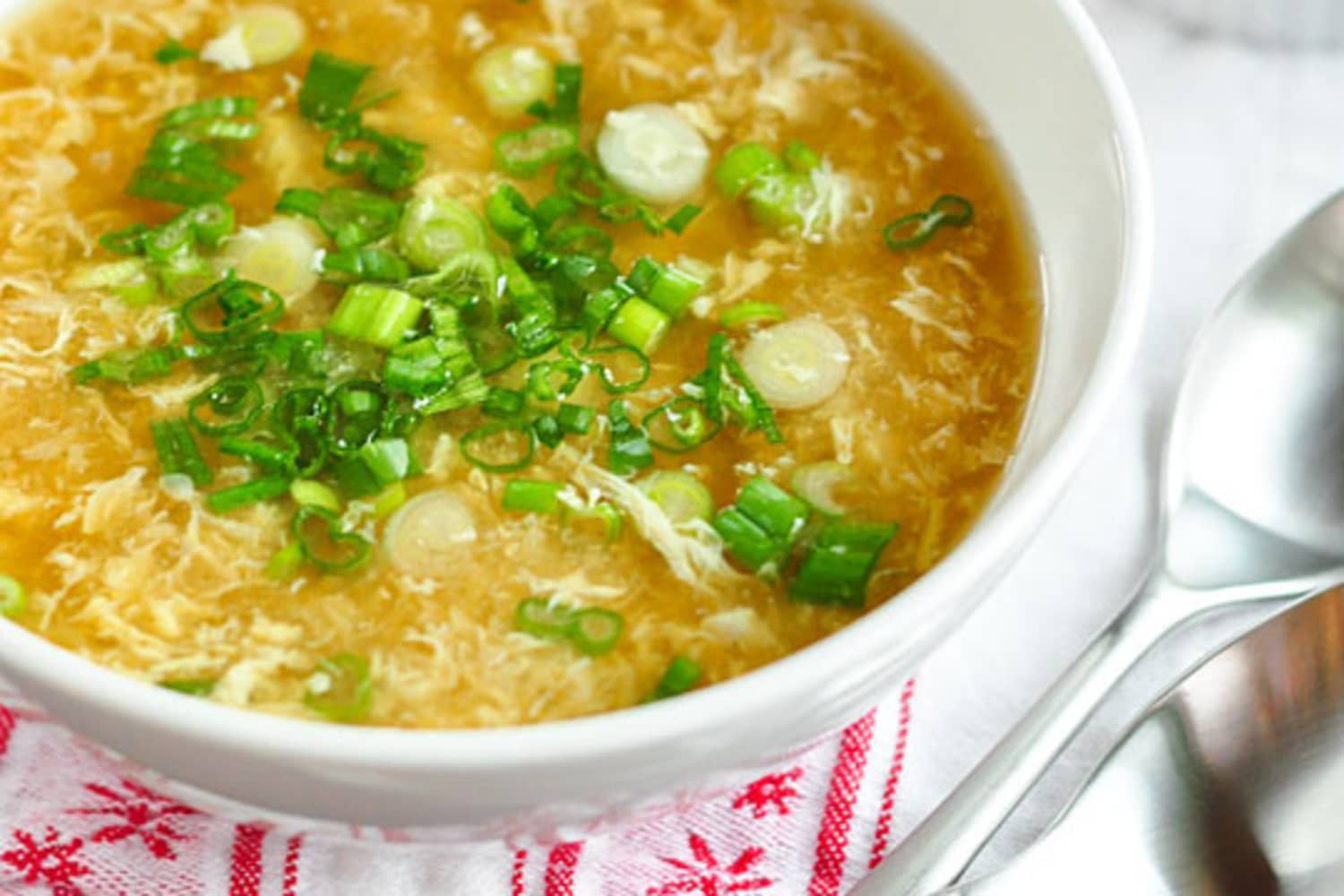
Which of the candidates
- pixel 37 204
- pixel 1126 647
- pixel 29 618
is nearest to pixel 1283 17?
pixel 1126 647

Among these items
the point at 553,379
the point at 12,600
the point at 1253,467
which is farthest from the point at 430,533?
the point at 1253,467

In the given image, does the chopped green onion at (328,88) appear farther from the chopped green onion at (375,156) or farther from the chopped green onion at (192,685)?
the chopped green onion at (192,685)

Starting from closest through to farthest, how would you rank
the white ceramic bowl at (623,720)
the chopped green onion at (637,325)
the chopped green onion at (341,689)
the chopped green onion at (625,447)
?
the white ceramic bowl at (623,720) < the chopped green onion at (341,689) < the chopped green onion at (625,447) < the chopped green onion at (637,325)

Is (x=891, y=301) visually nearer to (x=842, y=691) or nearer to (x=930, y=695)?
(x=930, y=695)

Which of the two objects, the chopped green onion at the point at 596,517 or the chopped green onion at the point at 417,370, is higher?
the chopped green onion at the point at 417,370

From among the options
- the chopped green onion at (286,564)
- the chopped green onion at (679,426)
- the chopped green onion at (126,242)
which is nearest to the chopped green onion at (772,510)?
the chopped green onion at (679,426)

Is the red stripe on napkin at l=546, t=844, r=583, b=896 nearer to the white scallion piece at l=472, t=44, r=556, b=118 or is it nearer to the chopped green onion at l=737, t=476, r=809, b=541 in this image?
the chopped green onion at l=737, t=476, r=809, b=541
